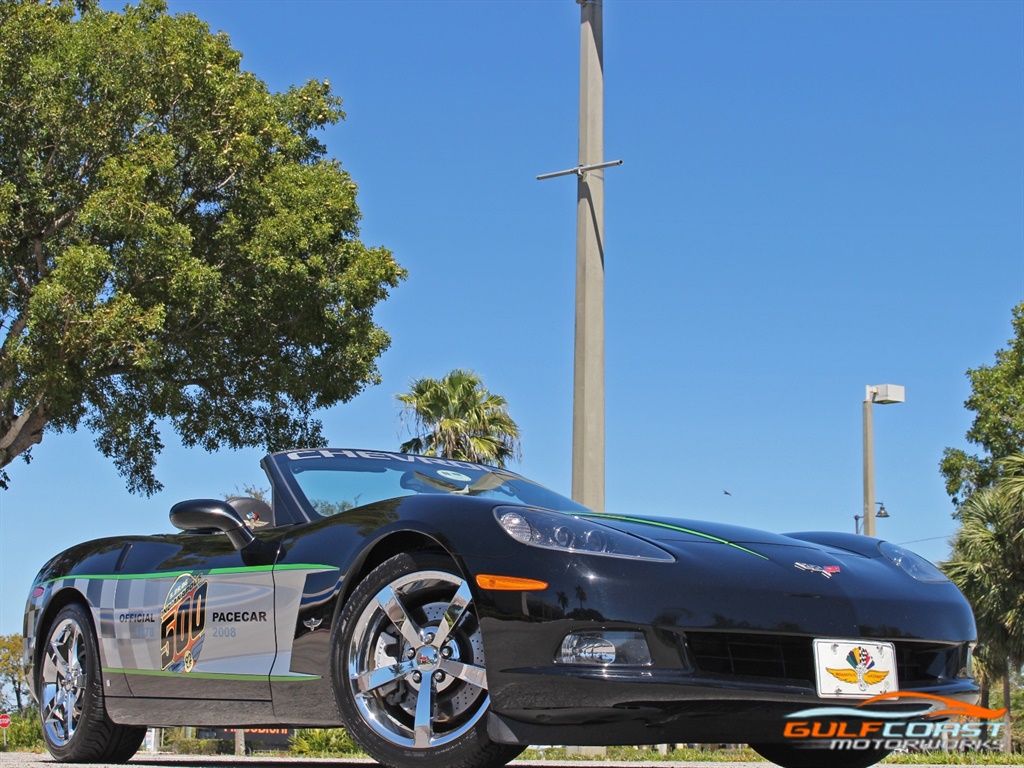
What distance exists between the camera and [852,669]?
13.7 ft

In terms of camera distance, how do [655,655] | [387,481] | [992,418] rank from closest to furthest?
[655,655], [387,481], [992,418]

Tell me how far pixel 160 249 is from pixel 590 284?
8.36 m

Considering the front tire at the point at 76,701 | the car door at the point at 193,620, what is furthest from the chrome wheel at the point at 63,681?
the car door at the point at 193,620

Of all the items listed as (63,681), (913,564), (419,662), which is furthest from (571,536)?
(63,681)

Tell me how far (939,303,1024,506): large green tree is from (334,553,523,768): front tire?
27105mm

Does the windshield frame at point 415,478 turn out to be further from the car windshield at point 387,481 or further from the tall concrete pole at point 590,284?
the tall concrete pole at point 590,284

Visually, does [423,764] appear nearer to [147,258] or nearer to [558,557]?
[558,557]

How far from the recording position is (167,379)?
18.0m

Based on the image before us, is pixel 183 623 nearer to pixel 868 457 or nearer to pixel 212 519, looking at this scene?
pixel 212 519

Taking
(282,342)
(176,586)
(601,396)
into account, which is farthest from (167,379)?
(176,586)

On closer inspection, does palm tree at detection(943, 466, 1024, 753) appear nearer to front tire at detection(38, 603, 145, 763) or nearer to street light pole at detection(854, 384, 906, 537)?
street light pole at detection(854, 384, 906, 537)

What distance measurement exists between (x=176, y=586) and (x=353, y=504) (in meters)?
0.81

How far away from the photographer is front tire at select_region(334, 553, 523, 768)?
162 inches

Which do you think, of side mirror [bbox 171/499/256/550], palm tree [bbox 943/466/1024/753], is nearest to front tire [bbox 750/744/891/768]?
side mirror [bbox 171/499/256/550]
